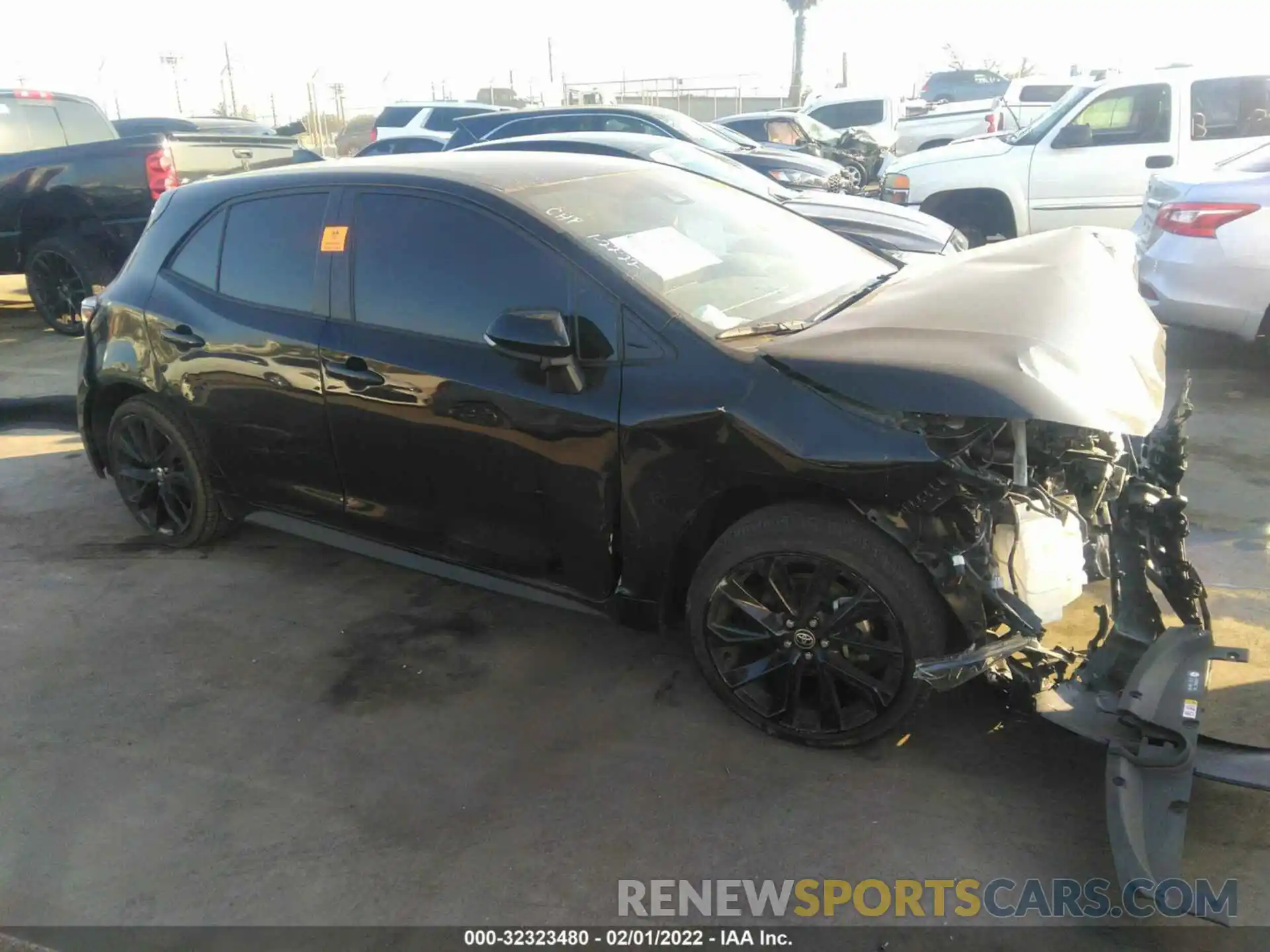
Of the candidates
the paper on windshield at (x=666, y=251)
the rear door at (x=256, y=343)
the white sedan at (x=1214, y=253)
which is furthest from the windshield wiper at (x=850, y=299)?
the white sedan at (x=1214, y=253)

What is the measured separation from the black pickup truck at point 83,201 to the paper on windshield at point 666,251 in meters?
6.58

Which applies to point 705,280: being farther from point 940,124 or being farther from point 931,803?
point 940,124

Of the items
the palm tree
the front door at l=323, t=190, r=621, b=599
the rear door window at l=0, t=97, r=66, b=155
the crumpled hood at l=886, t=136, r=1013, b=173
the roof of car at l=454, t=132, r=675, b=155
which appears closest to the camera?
the front door at l=323, t=190, r=621, b=599

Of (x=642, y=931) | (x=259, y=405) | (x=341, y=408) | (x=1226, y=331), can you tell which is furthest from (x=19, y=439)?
(x=1226, y=331)

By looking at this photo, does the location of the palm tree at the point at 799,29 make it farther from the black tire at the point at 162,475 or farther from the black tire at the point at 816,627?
the black tire at the point at 816,627

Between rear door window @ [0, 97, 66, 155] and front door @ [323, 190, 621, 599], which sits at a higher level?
rear door window @ [0, 97, 66, 155]

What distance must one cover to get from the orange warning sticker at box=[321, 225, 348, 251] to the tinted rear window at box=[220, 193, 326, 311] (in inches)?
1.3

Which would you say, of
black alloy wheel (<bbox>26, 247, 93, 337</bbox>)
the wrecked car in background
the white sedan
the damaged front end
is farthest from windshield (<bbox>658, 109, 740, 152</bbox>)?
the damaged front end

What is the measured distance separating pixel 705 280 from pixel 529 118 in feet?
28.5

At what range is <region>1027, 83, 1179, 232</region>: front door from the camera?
28.1 ft

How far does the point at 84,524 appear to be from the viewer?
16.4ft

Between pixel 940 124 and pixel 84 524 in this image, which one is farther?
pixel 940 124

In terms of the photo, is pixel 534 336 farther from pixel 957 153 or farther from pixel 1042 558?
pixel 957 153

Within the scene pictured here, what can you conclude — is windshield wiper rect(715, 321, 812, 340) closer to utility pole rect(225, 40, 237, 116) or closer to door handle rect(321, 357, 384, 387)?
door handle rect(321, 357, 384, 387)
